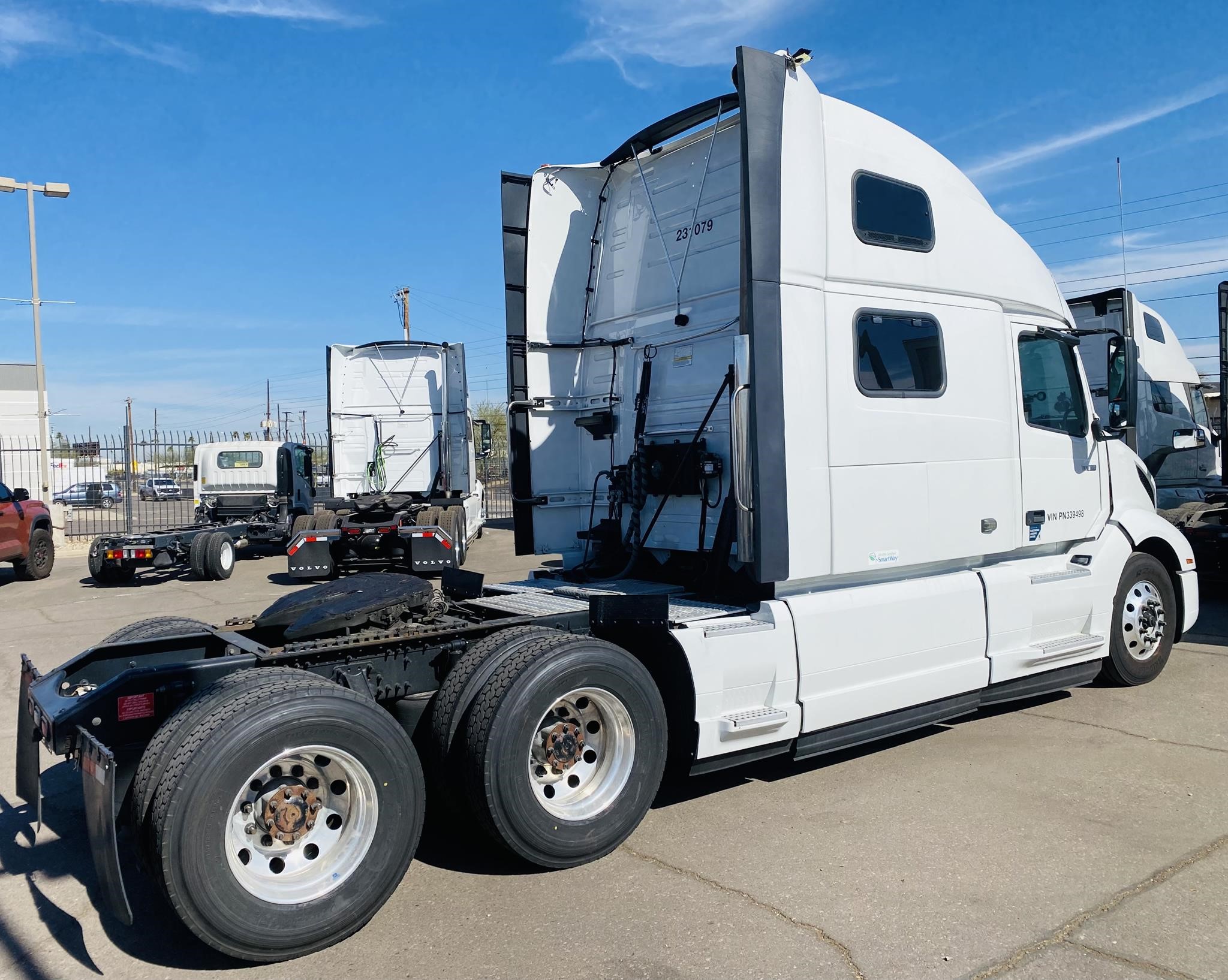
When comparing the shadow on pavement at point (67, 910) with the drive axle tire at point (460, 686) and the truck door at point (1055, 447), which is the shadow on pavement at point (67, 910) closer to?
the drive axle tire at point (460, 686)

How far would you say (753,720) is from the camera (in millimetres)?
4719

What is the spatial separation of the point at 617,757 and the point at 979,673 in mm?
2538

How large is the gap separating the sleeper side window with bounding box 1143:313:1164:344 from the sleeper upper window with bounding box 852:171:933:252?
25.6 ft

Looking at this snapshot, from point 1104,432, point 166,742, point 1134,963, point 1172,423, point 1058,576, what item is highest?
point 1172,423

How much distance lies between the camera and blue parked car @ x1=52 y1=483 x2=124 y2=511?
32625 mm

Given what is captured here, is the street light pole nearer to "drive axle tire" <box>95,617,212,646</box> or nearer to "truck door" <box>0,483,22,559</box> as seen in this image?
"truck door" <box>0,483,22,559</box>

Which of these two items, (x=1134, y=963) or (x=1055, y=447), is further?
(x=1055, y=447)

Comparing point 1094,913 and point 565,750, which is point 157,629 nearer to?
point 565,750

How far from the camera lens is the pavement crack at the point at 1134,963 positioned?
10.6 ft

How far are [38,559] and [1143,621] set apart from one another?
53.1 feet

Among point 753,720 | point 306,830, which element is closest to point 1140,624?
point 753,720

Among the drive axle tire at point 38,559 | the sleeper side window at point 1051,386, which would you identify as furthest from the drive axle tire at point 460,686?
the drive axle tire at point 38,559

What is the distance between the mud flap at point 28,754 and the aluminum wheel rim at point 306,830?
46.3 inches

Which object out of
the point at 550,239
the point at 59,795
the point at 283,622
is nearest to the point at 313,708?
the point at 283,622
